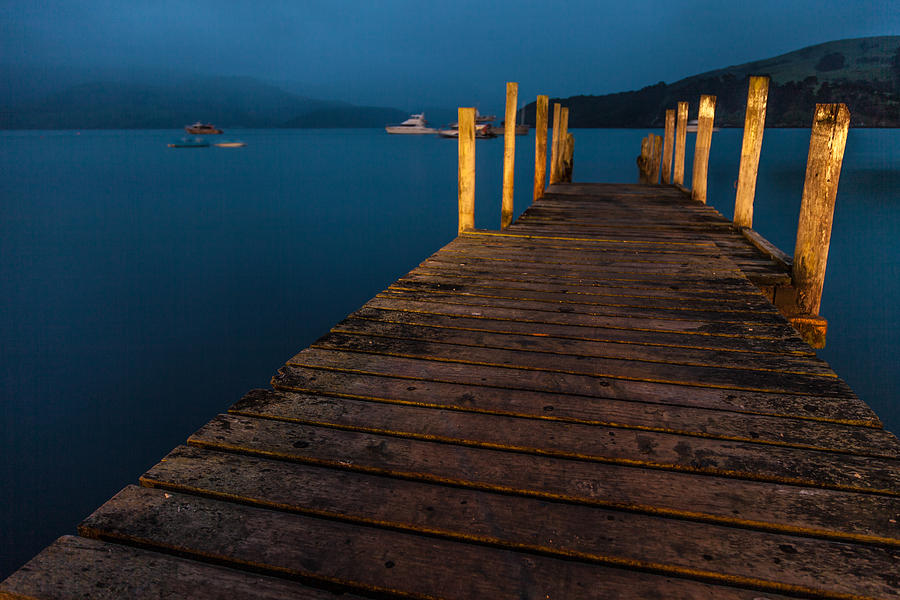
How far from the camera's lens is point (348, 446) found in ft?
8.13

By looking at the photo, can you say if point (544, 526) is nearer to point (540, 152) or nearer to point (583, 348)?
point (583, 348)

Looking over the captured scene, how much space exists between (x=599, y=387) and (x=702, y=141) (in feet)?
28.9

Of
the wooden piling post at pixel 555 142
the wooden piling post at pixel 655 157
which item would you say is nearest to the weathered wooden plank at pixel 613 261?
the wooden piling post at pixel 555 142

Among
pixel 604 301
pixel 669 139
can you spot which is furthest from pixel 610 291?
pixel 669 139

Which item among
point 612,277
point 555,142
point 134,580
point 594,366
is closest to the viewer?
point 134,580

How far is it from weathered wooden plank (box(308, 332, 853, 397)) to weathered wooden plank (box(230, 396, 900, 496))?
0.64 metres

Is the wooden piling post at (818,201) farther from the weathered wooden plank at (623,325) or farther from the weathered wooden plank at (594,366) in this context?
the weathered wooden plank at (594,366)

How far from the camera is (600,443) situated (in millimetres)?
2500

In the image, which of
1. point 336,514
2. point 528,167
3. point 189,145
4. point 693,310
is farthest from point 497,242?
point 189,145

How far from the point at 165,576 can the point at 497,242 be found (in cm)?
574

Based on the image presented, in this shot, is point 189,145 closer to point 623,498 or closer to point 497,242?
point 497,242

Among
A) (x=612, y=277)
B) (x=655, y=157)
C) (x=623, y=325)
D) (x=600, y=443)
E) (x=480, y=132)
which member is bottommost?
(x=600, y=443)

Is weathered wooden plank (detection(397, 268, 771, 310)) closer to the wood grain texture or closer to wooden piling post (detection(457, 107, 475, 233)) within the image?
wooden piling post (detection(457, 107, 475, 233))

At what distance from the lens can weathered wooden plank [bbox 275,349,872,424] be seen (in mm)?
2797
